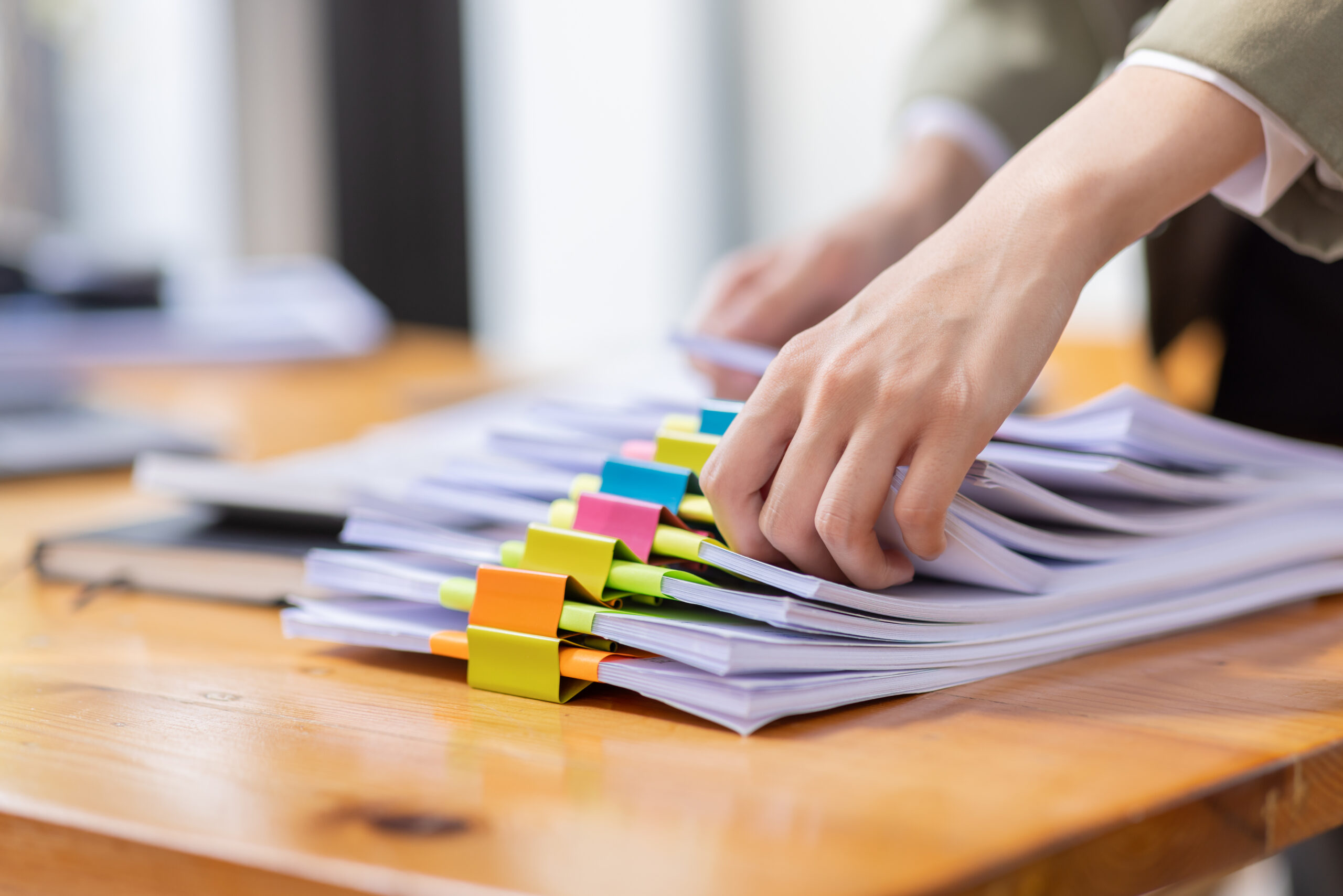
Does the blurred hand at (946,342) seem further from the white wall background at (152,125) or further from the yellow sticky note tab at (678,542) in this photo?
the white wall background at (152,125)

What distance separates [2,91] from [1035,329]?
103 inches

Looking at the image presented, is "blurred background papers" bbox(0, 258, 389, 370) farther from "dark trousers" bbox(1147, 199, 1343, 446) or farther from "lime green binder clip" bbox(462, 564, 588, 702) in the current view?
"dark trousers" bbox(1147, 199, 1343, 446)

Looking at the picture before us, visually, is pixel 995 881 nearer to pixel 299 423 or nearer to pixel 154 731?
pixel 154 731

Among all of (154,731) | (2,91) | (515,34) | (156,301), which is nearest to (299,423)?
(156,301)

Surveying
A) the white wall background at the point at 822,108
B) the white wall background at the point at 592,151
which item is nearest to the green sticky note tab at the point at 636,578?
the white wall background at the point at 592,151

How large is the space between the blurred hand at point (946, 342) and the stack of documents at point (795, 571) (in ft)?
0.07

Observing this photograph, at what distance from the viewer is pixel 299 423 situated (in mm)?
1051

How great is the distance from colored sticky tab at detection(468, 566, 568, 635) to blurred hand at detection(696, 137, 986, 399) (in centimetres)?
40

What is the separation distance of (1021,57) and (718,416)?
2.11 feet

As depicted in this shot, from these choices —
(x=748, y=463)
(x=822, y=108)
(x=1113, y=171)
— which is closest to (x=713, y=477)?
(x=748, y=463)

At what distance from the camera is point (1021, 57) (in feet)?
2.99

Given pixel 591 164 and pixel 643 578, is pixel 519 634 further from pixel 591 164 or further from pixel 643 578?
pixel 591 164

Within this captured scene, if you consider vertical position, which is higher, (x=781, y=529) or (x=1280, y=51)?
(x=1280, y=51)

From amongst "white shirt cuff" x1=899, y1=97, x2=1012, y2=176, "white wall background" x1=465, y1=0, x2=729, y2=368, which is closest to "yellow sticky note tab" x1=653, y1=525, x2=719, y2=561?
"white shirt cuff" x1=899, y1=97, x2=1012, y2=176
